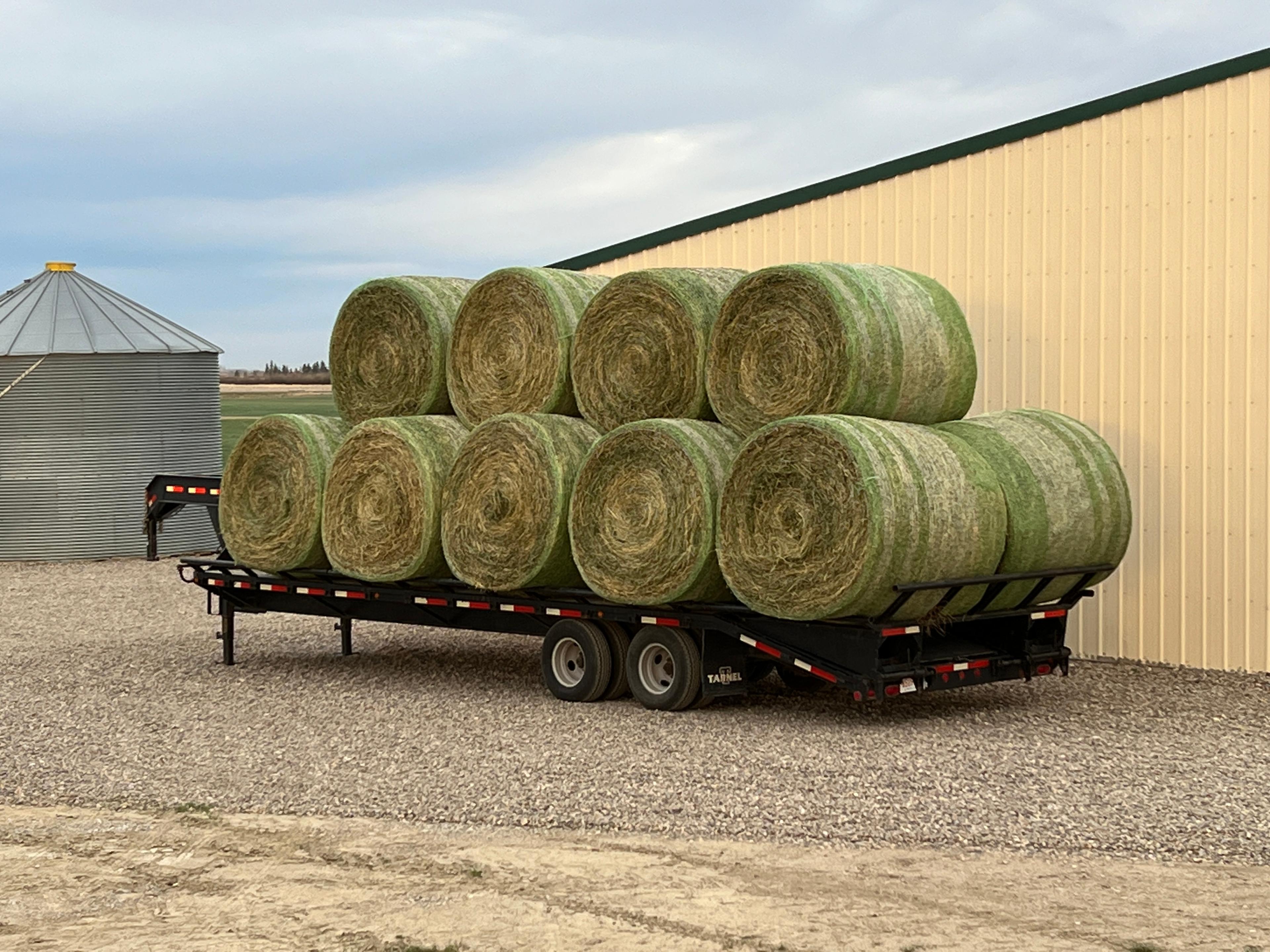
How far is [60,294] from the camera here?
25.5 metres

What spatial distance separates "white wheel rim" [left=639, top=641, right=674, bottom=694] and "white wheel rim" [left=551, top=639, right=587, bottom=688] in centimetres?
57

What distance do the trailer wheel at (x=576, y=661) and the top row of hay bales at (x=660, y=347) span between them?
140cm

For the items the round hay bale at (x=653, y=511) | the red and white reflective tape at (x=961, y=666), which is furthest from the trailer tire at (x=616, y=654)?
the red and white reflective tape at (x=961, y=666)

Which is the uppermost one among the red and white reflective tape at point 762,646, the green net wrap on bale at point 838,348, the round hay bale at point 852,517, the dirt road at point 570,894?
the green net wrap on bale at point 838,348

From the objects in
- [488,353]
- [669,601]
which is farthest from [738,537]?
[488,353]

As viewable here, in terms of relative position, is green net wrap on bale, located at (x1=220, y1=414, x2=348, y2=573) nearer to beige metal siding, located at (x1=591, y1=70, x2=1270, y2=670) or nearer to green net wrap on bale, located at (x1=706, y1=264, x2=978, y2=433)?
green net wrap on bale, located at (x1=706, y1=264, x2=978, y2=433)

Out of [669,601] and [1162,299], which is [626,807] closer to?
[669,601]

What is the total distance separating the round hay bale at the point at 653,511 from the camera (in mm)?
10492

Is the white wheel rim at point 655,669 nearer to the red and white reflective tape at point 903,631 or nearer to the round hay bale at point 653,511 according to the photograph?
the round hay bale at point 653,511

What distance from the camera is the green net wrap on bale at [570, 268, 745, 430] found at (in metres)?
11.2

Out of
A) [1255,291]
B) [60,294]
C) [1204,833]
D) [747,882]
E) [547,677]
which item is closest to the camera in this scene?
[747,882]

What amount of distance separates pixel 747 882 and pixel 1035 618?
454 cm

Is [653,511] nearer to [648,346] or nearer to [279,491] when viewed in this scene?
[648,346]

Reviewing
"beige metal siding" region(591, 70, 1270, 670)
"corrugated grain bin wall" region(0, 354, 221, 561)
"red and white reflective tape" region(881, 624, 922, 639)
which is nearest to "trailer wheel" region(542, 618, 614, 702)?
"red and white reflective tape" region(881, 624, 922, 639)
